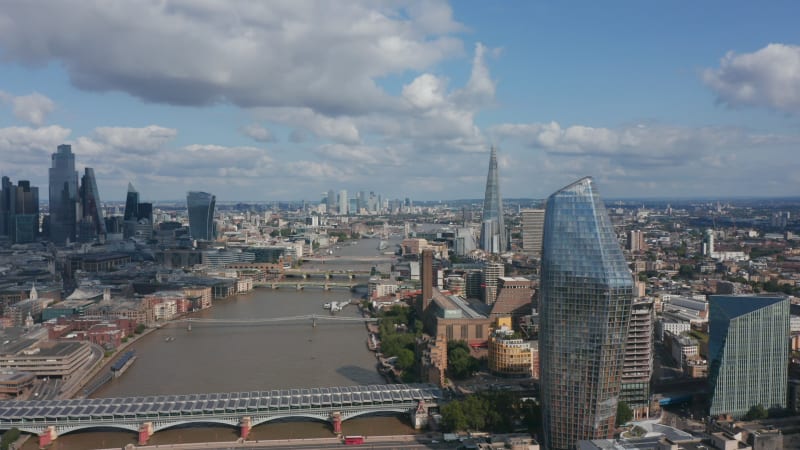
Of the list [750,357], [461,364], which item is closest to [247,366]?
[461,364]

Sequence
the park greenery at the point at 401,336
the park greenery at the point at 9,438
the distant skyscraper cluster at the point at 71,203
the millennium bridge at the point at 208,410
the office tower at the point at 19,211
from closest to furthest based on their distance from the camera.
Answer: the park greenery at the point at 9,438 → the millennium bridge at the point at 208,410 → the park greenery at the point at 401,336 → the office tower at the point at 19,211 → the distant skyscraper cluster at the point at 71,203

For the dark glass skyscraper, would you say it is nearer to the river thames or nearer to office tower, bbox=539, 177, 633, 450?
the river thames

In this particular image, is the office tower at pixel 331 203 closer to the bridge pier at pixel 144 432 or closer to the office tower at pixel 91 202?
the office tower at pixel 91 202

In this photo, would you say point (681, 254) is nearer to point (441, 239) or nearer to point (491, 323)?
point (441, 239)

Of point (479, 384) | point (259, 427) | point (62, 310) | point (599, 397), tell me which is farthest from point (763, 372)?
point (62, 310)

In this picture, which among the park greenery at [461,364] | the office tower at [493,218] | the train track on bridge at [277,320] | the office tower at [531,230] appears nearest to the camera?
the park greenery at [461,364]

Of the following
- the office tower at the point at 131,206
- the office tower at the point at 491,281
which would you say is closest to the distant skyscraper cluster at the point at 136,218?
the office tower at the point at 131,206
